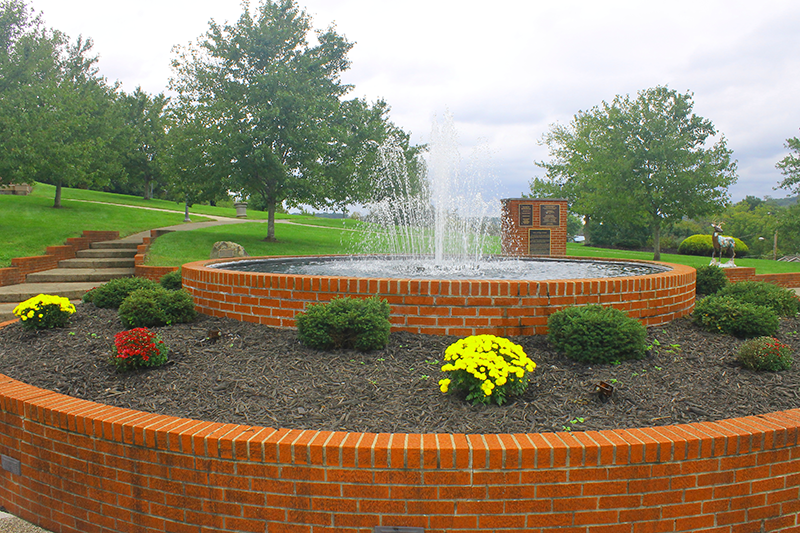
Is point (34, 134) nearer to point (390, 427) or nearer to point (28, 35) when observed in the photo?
point (28, 35)

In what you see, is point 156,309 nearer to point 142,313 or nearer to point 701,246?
point 142,313

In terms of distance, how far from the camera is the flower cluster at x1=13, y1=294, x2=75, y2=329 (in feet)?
16.7

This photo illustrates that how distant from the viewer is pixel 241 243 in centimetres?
1817

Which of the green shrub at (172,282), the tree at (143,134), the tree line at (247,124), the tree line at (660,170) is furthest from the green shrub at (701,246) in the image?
the tree at (143,134)

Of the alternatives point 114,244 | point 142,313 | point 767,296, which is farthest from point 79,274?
point 767,296

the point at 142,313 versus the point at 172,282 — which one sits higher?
the point at 172,282

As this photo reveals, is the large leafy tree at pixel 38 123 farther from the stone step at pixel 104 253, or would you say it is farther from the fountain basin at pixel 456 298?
the fountain basin at pixel 456 298

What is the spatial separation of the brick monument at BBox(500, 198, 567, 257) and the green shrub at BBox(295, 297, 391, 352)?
1586 cm

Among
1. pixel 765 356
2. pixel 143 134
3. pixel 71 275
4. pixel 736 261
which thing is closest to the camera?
pixel 765 356

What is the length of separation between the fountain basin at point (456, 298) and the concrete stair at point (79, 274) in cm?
612

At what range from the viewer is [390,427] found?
9.60 feet

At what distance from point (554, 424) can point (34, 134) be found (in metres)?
18.2

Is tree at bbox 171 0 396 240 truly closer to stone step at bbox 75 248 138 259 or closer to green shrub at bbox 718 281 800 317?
stone step at bbox 75 248 138 259

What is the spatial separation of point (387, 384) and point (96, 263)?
11597 mm
